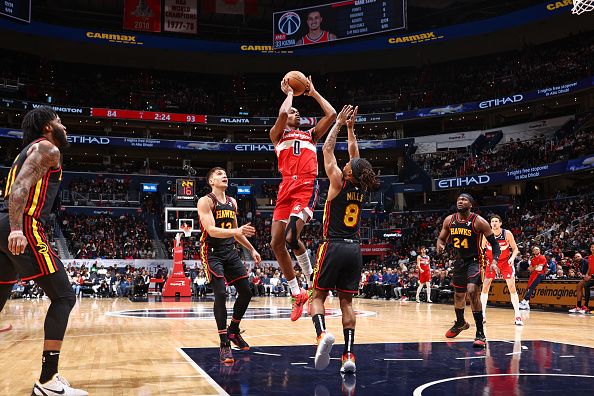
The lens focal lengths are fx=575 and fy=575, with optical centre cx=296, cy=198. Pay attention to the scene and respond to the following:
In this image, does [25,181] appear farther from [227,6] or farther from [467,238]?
[227,6]

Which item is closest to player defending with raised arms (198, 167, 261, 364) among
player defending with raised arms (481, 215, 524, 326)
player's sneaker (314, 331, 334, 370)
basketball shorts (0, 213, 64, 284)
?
player's sneaker (314, 331, 334, 370)

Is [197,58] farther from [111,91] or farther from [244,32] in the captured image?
[111,91]

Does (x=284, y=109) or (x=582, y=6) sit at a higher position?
(x=582, y=6)

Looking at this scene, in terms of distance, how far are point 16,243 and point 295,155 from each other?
335cm

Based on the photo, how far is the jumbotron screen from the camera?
32188 millimetres

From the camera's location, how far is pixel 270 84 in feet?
146

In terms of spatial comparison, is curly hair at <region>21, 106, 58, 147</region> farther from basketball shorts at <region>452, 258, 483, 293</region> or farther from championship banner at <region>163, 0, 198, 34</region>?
championship banner at <region>163, 0, 198, 34</region>

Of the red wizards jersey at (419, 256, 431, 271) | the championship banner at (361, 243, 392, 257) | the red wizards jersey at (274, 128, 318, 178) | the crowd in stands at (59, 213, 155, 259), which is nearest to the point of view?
the red wizards jersey at (274, 128, 318, 178)

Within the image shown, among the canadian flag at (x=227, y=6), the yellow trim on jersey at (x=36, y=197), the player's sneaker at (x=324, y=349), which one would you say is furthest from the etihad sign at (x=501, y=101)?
the yellow trim on jersey at (x=36, y=197)

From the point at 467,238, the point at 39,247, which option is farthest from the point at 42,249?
the point at 467,238

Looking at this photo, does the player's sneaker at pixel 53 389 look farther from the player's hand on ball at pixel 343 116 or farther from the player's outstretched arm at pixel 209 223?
the player's hand on ball at pixel 343 116

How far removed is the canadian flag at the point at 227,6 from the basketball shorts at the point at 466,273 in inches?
1199

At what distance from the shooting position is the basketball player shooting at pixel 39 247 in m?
4.24

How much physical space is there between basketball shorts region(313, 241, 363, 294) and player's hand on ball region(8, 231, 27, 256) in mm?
2745
